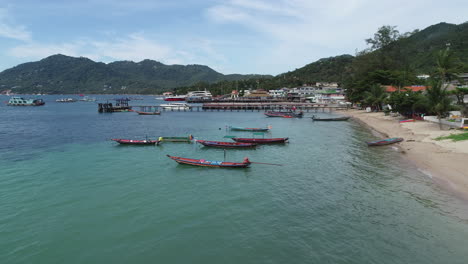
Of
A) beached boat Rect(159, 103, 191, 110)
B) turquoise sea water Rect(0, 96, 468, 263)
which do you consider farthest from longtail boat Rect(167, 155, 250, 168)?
beached boat Rect(159, 103, 191, 110)

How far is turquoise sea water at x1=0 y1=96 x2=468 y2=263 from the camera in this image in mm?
12523

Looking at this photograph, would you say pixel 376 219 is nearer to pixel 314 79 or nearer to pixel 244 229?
pixel 244 229

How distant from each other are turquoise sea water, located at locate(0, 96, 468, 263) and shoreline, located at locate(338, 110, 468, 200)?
3.80ft

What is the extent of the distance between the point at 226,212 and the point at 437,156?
70.6 feet

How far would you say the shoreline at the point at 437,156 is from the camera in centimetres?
2003

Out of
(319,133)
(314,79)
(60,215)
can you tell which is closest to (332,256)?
(60,215)

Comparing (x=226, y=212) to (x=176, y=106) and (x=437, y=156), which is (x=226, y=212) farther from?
(x=176, y=106)

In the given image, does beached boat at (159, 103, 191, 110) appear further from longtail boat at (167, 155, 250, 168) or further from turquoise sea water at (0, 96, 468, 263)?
longtail boat at (167, 155, 250, 168)

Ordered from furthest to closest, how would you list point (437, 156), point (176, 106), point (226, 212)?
point (176, 106), point (437, 156), point (226, 212)

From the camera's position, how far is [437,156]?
2547cm

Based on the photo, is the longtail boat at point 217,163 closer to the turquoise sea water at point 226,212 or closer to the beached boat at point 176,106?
the turquoise sea water at point 226,212

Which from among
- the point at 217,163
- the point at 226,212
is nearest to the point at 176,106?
the point at 217,163

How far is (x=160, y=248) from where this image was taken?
12.8 meters

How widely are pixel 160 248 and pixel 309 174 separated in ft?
48.7
